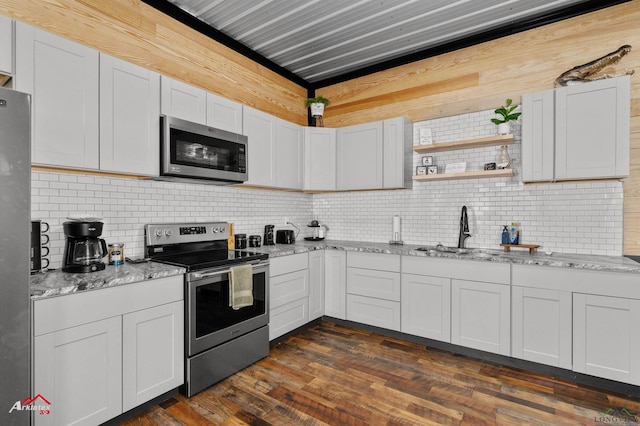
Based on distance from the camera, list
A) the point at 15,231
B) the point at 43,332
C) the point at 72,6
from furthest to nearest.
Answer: the point at 72,6, the point at 43,332, the point at 15,231

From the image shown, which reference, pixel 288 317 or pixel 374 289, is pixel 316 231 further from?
pixel 288 317

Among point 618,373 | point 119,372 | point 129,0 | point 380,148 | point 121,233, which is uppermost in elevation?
point 129,0

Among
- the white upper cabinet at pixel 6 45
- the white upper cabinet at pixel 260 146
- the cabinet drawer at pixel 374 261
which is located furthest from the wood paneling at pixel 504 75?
the white upper cabinet at pixel 6 45

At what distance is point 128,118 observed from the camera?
2.29m

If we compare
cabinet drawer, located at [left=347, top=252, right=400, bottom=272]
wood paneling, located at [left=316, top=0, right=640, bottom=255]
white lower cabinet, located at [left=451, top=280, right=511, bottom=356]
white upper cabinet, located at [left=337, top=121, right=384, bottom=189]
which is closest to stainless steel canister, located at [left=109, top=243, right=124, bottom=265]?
cabinet drawer, located at [left=347, top=252, right=400, bottom=272]

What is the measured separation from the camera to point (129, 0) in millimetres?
2588

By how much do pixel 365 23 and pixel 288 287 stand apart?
8.86 feet

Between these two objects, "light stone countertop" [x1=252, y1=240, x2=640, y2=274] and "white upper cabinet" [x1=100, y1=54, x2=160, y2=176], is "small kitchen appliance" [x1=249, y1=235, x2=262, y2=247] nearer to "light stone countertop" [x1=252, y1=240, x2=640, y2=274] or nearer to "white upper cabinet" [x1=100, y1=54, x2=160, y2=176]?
"light stone countertop" [x1=252, y1=240, x2=640, y2=274]

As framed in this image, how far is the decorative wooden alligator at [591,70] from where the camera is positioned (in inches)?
105

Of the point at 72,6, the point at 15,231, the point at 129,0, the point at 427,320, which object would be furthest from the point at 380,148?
the point at 15,231

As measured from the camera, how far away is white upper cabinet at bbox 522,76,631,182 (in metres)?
2.49

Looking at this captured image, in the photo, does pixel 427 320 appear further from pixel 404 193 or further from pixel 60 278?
pixel 60 278

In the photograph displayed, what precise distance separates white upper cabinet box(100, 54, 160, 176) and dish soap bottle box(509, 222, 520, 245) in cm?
322

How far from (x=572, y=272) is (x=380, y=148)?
6.85 feet
